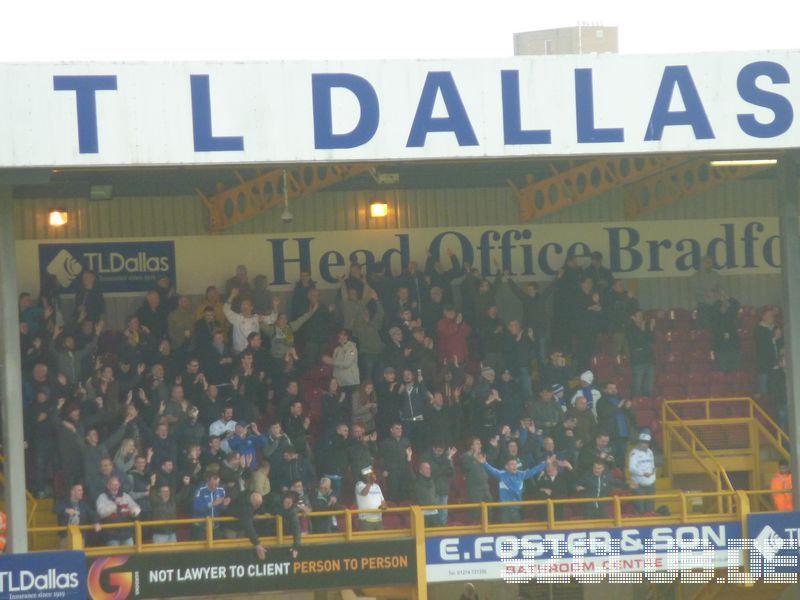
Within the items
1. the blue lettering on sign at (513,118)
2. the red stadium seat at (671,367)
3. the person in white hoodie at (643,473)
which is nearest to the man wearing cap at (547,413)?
the person in white hoodie at (643,473)

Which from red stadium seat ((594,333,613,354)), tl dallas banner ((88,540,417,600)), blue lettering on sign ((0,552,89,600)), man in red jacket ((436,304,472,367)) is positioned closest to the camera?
blue lettering on sign ((0,552,89,600))

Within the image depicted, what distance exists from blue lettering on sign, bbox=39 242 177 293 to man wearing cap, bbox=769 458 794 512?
31.8 feet

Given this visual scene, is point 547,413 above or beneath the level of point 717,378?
beneath

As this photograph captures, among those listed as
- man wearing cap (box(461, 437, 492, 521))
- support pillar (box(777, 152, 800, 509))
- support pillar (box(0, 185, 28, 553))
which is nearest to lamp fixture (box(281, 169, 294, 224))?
man wearing cap (box(461, 437, 492, 521))

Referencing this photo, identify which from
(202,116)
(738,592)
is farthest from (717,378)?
(202,116)

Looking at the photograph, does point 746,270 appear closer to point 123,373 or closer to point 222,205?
point 222,205

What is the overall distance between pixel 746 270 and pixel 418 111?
11130mm

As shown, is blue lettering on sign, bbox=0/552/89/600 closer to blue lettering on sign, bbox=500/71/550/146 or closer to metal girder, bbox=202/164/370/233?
blue lettering on sign, bbox=500/71/550/146

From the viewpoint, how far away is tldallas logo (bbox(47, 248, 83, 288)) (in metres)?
23.2

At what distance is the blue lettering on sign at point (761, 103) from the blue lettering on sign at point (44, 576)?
9049mm

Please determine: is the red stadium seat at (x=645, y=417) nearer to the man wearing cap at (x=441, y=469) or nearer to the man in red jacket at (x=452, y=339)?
the man in red jacket at (x=452, y=339)

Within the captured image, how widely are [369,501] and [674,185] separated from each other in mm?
9322

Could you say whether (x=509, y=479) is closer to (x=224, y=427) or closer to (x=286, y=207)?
(x=224, y=427)

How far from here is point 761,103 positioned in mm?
16891
